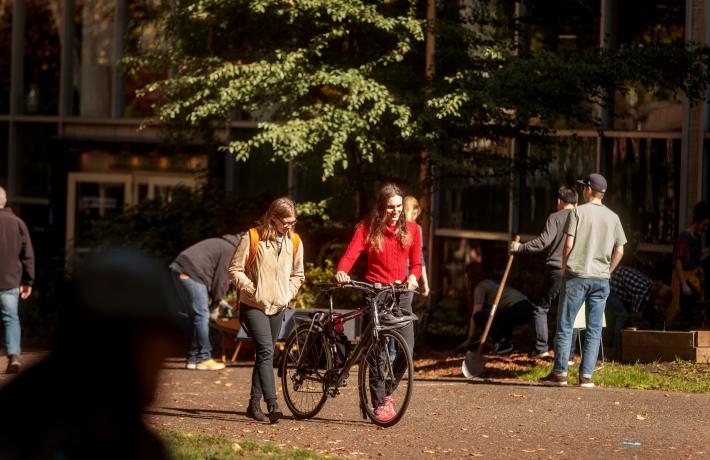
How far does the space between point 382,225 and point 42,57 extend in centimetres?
1621

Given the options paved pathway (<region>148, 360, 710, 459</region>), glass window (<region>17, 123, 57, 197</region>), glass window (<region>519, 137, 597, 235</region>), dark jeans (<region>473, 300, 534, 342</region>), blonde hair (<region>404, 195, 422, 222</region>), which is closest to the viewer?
paved pathway (<region>148, 360, 710, 459</region>)

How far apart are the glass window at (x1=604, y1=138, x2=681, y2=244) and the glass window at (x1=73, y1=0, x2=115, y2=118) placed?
10683mm

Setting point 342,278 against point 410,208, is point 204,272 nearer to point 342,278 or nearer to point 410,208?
point 410,208

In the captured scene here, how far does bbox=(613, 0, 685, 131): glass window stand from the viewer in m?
15.6

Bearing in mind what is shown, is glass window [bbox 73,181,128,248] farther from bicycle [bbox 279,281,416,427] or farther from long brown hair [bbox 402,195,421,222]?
bicycle [bbox 279,281,416,427]

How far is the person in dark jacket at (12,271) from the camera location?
1271 cm

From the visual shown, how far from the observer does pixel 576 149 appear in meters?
16.7

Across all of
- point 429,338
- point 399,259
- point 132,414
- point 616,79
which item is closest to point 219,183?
point 429,338

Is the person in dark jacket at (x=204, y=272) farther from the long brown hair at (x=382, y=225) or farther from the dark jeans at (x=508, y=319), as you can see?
the long brown hair at (x=382, y=225)

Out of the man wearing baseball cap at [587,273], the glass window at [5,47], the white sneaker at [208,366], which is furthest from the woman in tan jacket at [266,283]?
the glass window at [5,47]

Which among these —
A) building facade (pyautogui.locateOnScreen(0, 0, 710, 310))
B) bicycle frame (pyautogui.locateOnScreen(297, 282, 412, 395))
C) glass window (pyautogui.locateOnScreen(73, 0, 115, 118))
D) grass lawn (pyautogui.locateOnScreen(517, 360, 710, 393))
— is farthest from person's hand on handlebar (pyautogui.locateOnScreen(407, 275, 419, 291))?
glass window (pyautogui.locateOnScreen(73, 0, 115, 118))

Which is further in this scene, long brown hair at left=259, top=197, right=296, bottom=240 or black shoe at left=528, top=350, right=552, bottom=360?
black shoe at left=528, top=350, right=552, bottom=360

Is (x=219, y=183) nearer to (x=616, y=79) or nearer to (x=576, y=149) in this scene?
(x=576, y=149)

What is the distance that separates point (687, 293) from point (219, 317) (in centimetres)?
497
